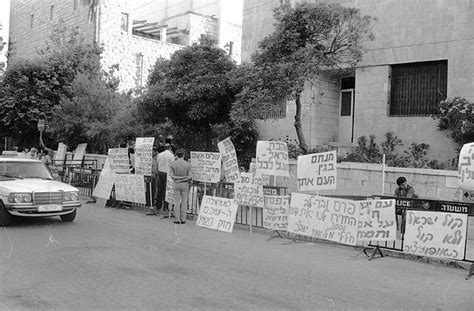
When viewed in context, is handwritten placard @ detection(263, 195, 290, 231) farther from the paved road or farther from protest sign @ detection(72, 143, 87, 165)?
protest sign @ detection(72, 143, 87, 165)

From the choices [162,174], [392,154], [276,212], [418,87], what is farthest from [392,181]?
[162,174]

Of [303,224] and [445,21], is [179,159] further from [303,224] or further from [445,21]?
[445,21]

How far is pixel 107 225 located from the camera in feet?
36.5

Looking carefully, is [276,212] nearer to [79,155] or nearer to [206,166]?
[206,166]

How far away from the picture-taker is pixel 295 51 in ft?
44.3

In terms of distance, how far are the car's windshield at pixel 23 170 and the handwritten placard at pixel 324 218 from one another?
588 cm

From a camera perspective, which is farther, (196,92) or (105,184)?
(196,92)

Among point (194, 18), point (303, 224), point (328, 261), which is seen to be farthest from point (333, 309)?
point (194, 18)

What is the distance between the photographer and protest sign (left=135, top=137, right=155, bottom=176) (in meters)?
13.8

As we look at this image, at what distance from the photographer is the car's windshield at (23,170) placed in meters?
11.2

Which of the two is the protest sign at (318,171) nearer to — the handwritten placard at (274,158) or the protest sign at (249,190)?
the handwritten placard at (274,158)

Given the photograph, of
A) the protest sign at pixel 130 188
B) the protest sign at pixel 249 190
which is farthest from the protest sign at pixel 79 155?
the protest sign at pixel 249 190

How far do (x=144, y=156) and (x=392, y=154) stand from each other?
7674 mm

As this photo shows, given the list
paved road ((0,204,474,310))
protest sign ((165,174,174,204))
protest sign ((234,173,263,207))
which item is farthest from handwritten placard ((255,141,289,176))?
protest sign ((165,174,174,204))
